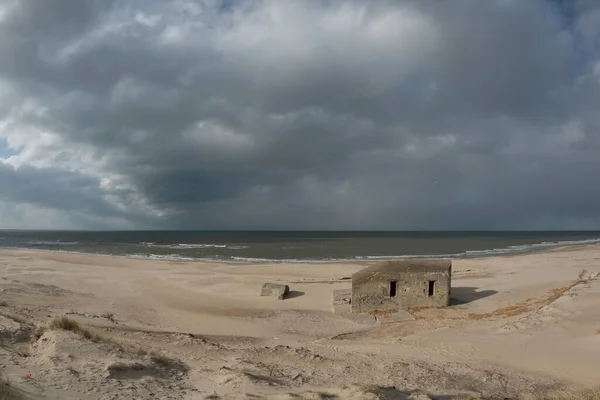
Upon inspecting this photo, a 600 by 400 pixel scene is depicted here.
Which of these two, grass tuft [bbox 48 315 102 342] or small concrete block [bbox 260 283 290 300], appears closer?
grass tuft [bbox 48 315 102 342]

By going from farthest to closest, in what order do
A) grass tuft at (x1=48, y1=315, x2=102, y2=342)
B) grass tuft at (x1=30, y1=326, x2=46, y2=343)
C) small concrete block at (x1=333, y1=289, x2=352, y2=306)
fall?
small concrete block at (x1=333, y1=289, x2=352, y2=306) < grass tuft at (x1=48, y1=315, x2=102, y2=342) < grass tuft at (x1=30, y1=326, x2=46, y2=343)

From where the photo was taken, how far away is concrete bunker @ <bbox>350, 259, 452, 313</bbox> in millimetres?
19625

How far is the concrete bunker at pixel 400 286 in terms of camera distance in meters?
19.6

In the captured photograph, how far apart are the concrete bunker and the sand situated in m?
0.95

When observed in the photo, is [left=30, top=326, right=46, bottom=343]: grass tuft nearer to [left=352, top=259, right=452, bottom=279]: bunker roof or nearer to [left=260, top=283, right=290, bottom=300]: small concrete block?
[left=352, top=259, right=452, bottom=279]: bunker roof

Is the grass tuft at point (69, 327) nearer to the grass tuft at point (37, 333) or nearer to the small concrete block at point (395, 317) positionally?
the grass tuft at point (37, 333)

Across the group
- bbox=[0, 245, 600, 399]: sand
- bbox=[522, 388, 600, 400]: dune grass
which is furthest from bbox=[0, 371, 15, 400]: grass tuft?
bbox=[522, 388, 600, 400]: dune grass

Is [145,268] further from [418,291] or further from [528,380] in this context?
[528,380]

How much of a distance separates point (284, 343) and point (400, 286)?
754 cm

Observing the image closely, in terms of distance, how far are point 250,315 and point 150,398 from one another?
1325 centimetres

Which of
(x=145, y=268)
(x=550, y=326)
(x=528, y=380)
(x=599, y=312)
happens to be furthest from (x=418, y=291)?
(x=145, y=268)

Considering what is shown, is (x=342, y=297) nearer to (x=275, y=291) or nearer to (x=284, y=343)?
(x=275, y=291)

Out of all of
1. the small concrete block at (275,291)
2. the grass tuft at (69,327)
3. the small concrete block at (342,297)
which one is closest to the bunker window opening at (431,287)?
the small concrete block at (342,297)

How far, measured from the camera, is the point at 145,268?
37719 mm
